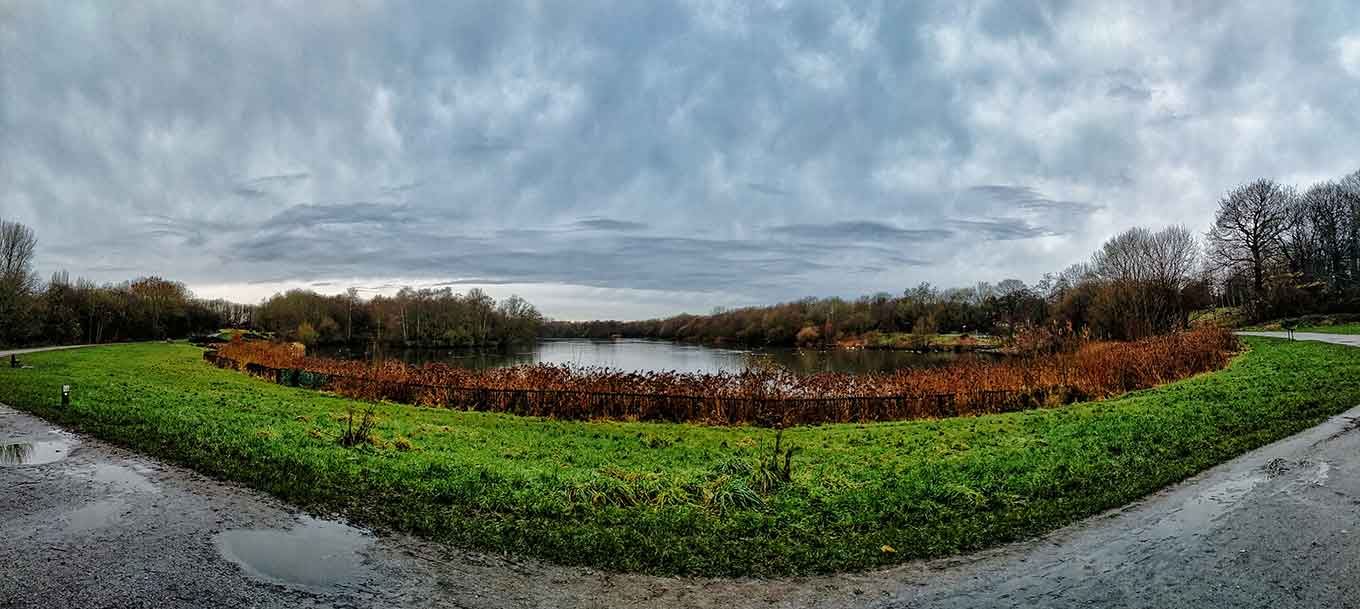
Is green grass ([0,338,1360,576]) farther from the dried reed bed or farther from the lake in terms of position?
the lake

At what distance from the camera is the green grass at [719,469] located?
6188 mm

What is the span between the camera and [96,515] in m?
6.54

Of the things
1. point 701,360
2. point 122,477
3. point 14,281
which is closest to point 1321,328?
point 701,360

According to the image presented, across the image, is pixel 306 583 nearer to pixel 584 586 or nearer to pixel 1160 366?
pixel 584 586

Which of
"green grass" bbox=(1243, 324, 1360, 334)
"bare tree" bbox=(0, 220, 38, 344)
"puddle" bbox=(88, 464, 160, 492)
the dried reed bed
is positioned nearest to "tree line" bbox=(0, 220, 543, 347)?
"bare tree" bbox=(0, 220, 38, 344)

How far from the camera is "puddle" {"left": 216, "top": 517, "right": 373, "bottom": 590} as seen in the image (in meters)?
5.21

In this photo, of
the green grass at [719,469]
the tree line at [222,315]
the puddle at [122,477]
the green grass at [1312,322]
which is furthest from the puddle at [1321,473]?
the tree line at [222,315]

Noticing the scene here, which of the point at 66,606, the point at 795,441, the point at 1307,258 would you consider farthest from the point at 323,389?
the point at 1307,258

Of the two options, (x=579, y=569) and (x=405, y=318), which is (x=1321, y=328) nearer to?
(x=579, y=569)

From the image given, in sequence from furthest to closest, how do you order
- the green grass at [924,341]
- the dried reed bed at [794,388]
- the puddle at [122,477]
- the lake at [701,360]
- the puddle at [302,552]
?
the green grass at [924,341] → the lake at [701,360] → the dried reed bed at [794,388] → the puddle at [122,477] → the puddle at [302,552]

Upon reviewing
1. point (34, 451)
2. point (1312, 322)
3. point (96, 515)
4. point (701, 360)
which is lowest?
point (701, 360)

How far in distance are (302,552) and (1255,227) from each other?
225ft

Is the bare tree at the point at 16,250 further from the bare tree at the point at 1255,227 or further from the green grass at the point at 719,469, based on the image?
the bare tree at the point at 1255,227

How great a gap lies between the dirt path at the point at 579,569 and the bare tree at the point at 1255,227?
5957cm
